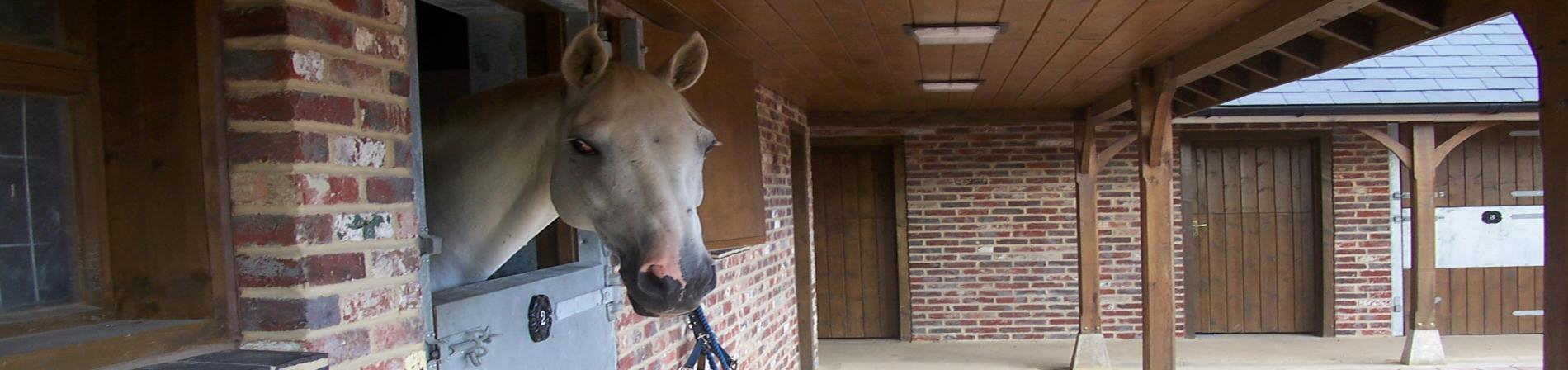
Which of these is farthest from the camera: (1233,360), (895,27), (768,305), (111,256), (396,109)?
(1233,360)

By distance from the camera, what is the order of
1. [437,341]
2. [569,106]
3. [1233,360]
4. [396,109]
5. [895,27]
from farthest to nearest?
[1233,360] < [895,27] < [569,106] < [437,341] < [396,109]

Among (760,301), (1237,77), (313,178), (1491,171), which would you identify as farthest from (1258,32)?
(1491,171)

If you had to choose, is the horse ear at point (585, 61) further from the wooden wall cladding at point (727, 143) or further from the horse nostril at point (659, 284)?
the wooden wall cladding at point (727, 143)

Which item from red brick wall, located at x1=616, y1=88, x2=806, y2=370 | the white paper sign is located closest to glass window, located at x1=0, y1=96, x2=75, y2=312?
red brick wall, located at x1=616, y1=88, x2=806, y2=370

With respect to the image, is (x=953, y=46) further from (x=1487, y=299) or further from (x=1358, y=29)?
(x=1487, y=299)

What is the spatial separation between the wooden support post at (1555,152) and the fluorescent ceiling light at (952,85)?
149 inches

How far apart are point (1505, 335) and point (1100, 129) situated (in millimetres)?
4284

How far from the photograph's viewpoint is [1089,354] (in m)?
7.59

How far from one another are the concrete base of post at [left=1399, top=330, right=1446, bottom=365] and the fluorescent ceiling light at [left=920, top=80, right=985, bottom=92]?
4.40 m

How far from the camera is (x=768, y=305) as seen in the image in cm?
579

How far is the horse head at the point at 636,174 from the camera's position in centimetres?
177

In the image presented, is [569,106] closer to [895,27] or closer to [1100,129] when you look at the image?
[895,27]

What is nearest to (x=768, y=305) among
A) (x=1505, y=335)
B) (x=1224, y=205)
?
(x=1224, y=205)

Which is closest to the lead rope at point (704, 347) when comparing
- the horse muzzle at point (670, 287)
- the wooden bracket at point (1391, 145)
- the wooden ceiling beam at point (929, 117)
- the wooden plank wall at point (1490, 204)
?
the horse muzzle at point (670, 287)
